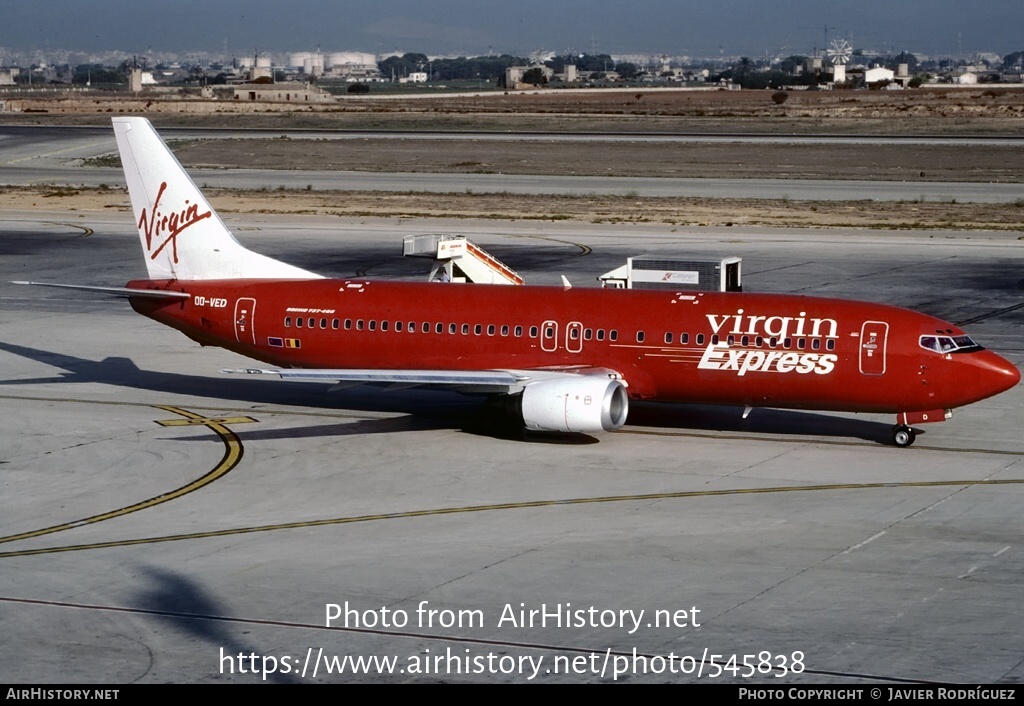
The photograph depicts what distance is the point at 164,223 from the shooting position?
45625 mm

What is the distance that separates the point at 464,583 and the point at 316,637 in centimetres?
384

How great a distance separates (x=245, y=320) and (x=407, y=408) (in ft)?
19.1

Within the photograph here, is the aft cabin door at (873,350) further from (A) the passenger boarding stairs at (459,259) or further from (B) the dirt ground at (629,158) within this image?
(B) the dirt ground at (629,158)

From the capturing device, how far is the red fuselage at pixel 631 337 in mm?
38125

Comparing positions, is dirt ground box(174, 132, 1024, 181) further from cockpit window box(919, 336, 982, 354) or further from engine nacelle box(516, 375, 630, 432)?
engine nacelle box(516, 375, 630, 432)

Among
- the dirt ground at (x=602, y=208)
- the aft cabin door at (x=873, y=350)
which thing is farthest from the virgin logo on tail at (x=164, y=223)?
the dirt ground at (x=602, y=208)

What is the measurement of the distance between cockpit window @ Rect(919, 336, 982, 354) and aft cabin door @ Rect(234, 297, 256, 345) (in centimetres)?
1996

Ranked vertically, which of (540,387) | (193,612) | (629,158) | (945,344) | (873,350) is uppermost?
(629,158)

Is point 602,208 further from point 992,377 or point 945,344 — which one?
point 992,377

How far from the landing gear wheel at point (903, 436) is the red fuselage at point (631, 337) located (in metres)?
0.76

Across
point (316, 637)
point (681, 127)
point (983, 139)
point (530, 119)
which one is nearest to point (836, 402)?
point (316, 637)

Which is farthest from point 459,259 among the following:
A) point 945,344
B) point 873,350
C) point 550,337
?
point 945,344

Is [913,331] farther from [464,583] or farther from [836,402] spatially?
[464,583]

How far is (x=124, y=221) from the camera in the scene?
9775 centimetres
